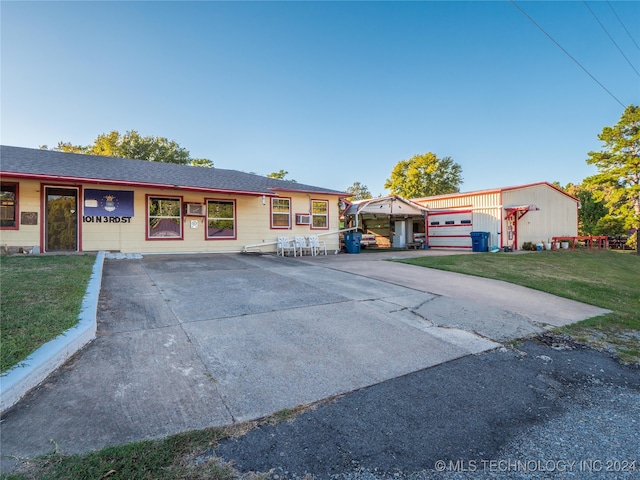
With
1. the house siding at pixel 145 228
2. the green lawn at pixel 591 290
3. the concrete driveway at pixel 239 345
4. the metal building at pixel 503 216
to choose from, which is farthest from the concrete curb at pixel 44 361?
the metal building at pixel 503 216

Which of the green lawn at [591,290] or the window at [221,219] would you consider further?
the window at [221,219]

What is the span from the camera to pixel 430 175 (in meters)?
38.6

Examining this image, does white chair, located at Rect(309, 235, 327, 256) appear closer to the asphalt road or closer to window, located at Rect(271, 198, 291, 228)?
window, located at Rect(271, 198, 291, 228)

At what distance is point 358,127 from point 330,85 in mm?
4586

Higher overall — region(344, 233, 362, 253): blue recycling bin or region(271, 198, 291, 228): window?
region(271, 198, 291, 228): window

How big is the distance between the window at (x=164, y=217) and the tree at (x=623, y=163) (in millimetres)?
24024

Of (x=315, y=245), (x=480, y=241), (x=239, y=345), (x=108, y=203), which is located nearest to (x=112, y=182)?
(x=108, y=203)

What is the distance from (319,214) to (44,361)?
1321cm

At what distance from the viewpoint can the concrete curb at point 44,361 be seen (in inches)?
91.0

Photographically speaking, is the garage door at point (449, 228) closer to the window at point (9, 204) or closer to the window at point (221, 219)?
the window at point (221, 219)

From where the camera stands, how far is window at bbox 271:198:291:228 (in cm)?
1433

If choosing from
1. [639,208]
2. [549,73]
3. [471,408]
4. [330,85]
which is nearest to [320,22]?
[330,85]

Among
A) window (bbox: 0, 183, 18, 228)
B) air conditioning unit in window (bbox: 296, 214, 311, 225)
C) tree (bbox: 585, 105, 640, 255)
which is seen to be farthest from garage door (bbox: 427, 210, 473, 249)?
window (bbox: 0, 183, 18, 228)

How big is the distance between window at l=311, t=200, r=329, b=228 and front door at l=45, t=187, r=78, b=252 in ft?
30.6
